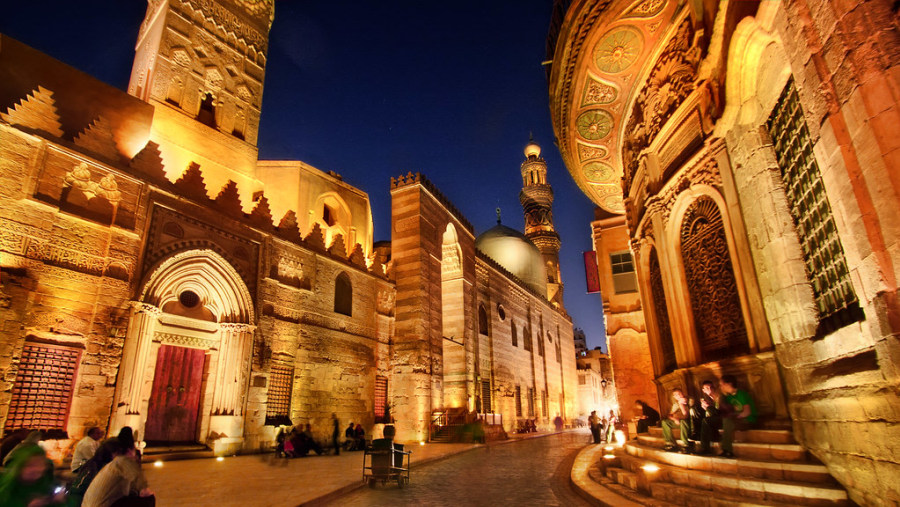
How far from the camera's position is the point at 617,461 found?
741 centimetres

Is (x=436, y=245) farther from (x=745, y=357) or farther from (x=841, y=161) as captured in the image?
(x=841, y=161)

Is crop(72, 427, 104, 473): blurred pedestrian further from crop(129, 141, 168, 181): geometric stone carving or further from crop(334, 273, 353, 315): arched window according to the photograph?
crop(334, 273, 353, 315): arched window

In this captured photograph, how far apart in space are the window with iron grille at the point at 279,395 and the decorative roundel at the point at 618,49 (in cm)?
1064

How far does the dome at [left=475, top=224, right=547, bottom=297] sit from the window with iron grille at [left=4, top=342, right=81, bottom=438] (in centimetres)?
2359

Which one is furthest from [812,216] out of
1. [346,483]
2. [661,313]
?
[346,483]

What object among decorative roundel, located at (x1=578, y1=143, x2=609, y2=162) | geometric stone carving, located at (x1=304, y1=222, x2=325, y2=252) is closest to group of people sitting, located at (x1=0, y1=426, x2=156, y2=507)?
decorative roundel, located at (x1=578, y1=143, x2=609, y2=162)

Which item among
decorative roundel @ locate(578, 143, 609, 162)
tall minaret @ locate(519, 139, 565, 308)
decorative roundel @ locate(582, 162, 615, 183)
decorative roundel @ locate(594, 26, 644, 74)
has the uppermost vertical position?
tall minaret @ locate(519, 139, 565, 308)

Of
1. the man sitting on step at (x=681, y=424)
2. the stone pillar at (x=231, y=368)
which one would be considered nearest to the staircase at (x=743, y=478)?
the man sitting on step at (x=681, y=424)

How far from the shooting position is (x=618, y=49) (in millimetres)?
8398

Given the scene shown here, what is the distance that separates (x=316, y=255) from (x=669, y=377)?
10084mm

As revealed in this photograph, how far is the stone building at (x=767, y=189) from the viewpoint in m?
3.33

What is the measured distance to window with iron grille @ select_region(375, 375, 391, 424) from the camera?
1499cm

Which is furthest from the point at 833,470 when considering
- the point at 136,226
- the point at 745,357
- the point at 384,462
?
the point at 136,226

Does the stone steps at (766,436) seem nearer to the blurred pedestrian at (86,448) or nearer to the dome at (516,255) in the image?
the blurred pedestrian at (86,448)
